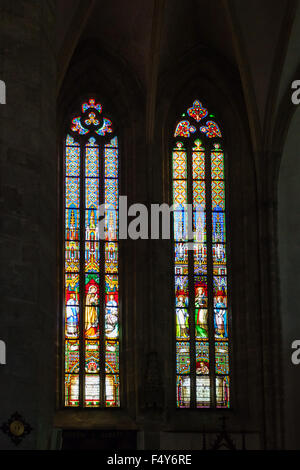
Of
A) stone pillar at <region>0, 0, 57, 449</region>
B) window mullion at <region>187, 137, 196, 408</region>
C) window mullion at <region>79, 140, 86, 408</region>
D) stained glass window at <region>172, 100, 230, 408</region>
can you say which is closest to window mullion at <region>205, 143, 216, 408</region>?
stained glass window at <region>172, 100, 230, 408</region>

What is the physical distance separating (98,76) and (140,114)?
130 cm

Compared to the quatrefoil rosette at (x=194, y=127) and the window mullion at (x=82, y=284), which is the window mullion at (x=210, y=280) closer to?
the quatrefoil rosette at (x=194, y=127)

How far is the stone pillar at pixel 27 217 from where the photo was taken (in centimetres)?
1355

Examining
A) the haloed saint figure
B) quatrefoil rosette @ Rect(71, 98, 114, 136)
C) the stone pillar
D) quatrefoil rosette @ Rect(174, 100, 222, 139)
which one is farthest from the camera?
quatrefoil rosette @ Rect(174, 100, 222, 139)

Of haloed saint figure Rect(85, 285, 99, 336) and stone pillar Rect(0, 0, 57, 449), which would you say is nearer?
stone pillar Rect(0, 0, 57, 449)

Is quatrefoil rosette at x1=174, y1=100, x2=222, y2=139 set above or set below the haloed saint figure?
above

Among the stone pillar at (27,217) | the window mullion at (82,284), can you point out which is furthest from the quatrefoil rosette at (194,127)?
the stone pillar at (27,217)

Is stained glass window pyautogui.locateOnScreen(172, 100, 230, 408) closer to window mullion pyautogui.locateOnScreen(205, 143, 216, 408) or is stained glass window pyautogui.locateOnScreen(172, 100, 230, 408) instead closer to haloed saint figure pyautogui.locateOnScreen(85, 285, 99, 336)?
window mullion pyautogui.locateOnScreen(205, 143, 216, 408)

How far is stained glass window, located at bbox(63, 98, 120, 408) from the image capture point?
71.4 feet

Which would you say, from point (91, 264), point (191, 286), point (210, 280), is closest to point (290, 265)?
point (210, 280)

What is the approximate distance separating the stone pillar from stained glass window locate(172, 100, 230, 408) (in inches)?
308

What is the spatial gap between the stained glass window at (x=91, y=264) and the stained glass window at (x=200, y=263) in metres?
1.37

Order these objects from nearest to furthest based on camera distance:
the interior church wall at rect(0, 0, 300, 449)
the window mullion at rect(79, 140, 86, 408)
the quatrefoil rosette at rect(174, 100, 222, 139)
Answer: the interior church wall at rect(0, 0, 300, 449)
the window mullion at rect(79, 140, 86, 408)
the quatrefoil rosette at rect(174, 100, 222, 139)
